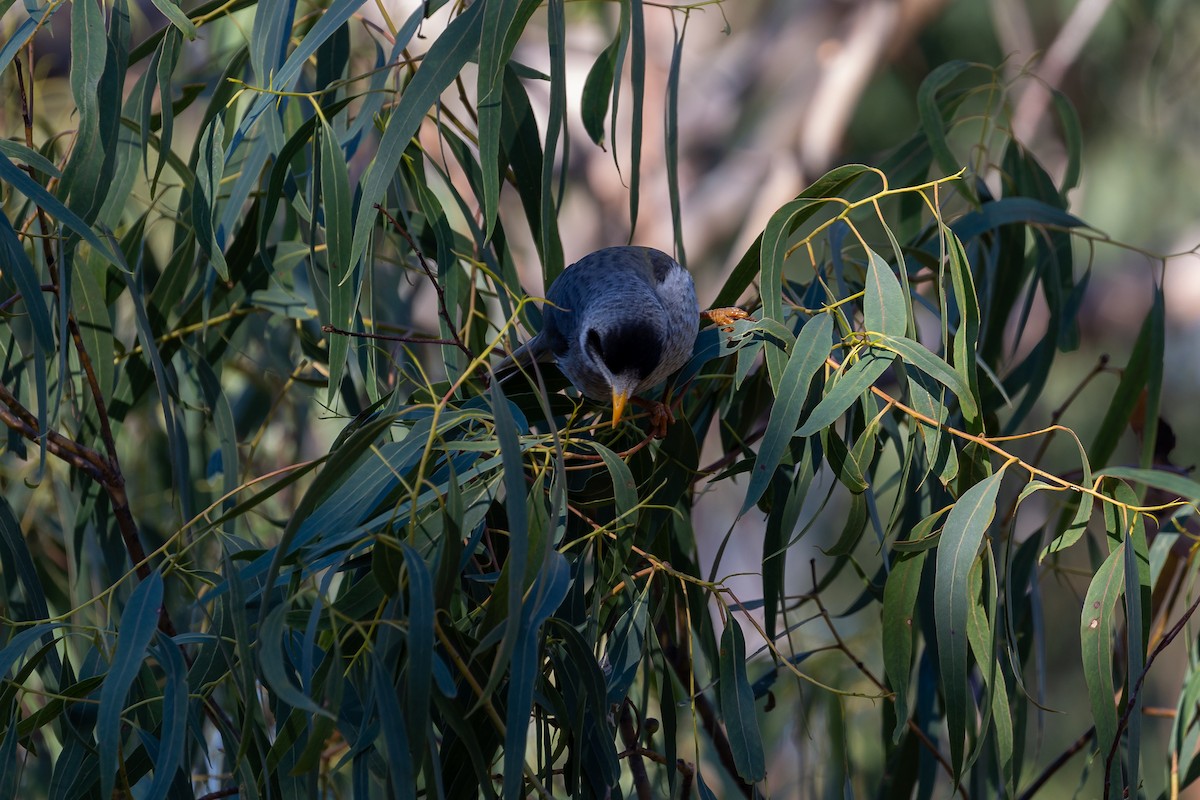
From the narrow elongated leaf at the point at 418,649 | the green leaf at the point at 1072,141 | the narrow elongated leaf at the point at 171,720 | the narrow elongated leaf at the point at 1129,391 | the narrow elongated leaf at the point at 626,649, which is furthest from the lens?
the green leaf at the point at 1072,141

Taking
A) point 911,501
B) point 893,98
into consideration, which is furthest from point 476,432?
point 893,98

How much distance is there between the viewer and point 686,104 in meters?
5.76

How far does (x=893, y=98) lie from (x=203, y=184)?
6.52 meters

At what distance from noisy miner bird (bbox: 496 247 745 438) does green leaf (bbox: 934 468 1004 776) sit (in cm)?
40

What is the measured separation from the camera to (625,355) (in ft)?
4.90

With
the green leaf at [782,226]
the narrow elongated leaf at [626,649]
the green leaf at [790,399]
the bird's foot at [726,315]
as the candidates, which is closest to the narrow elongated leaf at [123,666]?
the narrow elongated leaf at [626,649]

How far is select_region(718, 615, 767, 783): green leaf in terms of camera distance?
1194mm

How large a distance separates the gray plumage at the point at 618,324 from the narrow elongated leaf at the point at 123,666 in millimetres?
570

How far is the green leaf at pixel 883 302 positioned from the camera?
1.20m

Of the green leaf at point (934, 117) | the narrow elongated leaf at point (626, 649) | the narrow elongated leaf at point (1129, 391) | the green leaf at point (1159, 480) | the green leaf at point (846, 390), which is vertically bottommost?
the narrow elongated leaf at point (626, 649)

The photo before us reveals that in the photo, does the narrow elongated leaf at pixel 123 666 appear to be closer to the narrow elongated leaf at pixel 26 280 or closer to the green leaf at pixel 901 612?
the narrow elongated leaf at pixel 26 280

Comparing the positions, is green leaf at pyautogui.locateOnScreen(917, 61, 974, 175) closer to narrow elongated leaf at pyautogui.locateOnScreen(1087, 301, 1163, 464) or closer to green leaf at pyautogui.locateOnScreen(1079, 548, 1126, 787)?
narrow elongated leaf at pyautogui.locateOnScreen(1087, 301, 1163, 464)

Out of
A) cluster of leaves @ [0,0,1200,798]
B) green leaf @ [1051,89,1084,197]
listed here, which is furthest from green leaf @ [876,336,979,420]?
green leaf @ [1051,89,1084,197]

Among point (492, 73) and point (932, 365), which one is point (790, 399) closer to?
point (932, 365)
